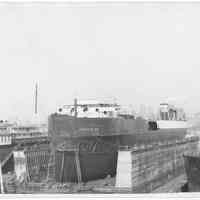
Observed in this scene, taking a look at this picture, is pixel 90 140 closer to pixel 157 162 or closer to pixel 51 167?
pixel 51 167

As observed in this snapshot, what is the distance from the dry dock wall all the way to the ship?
18 cm

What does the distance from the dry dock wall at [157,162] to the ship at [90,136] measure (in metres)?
0.18

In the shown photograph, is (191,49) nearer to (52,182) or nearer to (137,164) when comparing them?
(137,164)

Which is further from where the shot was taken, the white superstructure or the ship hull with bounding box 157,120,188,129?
the ship hull with bounding box 157,120,188,129

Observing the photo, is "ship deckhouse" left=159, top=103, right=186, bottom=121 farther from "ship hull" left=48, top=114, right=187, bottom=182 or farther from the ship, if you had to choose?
"ship hull" left=48, top=114, right=187, bottom=182

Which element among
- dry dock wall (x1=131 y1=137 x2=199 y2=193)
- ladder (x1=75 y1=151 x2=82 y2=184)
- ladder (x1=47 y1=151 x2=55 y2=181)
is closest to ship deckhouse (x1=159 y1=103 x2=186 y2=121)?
dry dock wall (x1=131 y1=137 x2=199 y2=193)

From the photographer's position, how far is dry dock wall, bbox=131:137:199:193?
4715 mm

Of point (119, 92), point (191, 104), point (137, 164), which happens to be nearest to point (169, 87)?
point (191, 104)

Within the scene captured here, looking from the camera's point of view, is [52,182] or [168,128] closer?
[52,182]

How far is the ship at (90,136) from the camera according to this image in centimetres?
473

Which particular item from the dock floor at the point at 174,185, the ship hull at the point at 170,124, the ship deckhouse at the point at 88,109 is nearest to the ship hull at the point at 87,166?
the ship deckhouse at the point at 88,109

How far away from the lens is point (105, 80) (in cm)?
481

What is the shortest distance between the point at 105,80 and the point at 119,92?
25 centimetres

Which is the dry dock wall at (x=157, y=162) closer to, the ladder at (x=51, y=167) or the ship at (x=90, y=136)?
the ship at (x=90, y=136)
